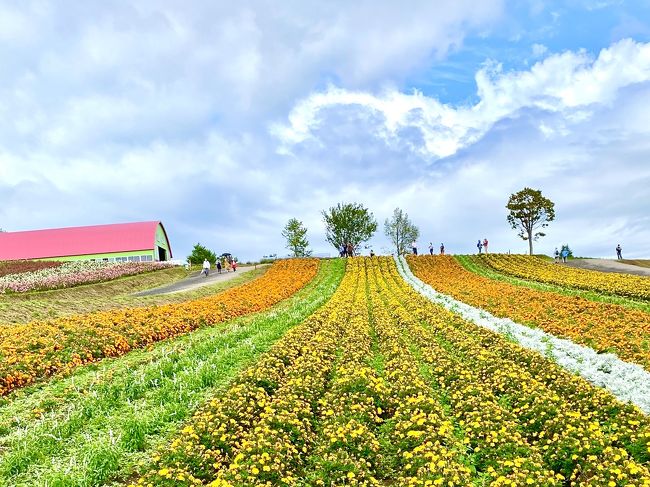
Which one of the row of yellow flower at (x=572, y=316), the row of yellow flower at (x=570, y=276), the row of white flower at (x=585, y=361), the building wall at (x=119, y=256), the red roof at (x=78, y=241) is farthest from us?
the red roof at (x=78, y=241)

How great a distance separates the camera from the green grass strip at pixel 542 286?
83.1ft

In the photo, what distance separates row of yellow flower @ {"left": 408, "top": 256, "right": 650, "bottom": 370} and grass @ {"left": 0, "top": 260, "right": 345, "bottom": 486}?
10.2m

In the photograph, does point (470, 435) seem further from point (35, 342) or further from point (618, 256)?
point (618, 256)

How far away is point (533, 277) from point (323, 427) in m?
35.7

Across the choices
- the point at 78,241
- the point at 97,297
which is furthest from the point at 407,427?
the point at 78,241

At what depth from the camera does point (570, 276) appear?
38469mm

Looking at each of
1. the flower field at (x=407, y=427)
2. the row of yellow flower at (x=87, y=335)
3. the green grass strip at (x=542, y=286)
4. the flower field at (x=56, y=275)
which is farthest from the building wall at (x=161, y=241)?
the flower field at (x=407, y=427)

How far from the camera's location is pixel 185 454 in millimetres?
7406

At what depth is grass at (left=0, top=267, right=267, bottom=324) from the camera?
23.0m

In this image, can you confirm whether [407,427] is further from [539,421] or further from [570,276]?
[570,276]

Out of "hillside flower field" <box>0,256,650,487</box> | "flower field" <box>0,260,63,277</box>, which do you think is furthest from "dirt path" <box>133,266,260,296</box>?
"hillside flower field" <box>0,256,650,487</box>

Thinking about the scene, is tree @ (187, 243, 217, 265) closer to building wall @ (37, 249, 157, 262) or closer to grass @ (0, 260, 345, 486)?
building wall @ (37, 249, 157, 262)

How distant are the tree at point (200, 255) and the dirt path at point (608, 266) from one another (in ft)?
154

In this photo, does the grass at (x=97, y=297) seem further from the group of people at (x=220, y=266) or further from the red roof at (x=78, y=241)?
the red roof at (x=78, y=241)
